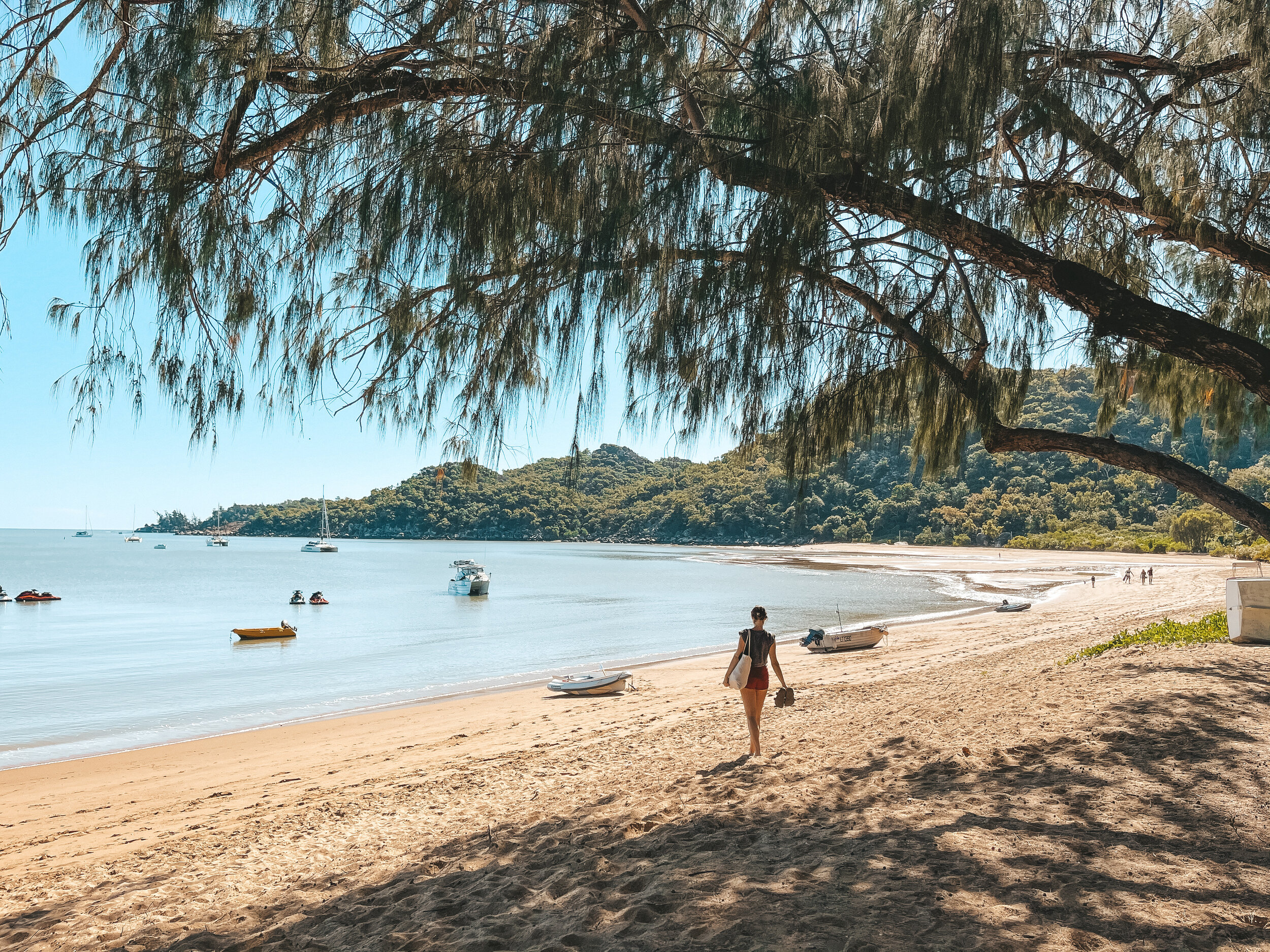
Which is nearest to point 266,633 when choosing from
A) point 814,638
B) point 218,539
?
point 814,638

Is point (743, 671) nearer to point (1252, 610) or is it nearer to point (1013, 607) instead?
point (1252, 610)

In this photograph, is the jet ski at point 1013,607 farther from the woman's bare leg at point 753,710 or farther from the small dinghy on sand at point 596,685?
the woman's bare leg at point 753,710

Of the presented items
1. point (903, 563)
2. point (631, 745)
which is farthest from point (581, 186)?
point (903, 563)

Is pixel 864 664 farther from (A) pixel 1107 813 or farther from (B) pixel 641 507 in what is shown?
(B) pixel 641 507

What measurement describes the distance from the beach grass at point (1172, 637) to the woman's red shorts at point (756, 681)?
469 cm

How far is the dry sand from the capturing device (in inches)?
119

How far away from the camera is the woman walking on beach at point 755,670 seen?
21.0 ft

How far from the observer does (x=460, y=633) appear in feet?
84.5

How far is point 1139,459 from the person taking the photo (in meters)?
3.86

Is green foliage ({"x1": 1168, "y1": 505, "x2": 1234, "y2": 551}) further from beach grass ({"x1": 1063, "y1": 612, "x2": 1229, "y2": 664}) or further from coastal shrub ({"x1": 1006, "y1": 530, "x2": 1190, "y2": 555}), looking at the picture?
beach grass ({"x1": 1063, "y1": 612, "x2": 1229, "y2": 664})

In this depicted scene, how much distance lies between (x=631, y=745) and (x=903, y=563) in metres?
53.6

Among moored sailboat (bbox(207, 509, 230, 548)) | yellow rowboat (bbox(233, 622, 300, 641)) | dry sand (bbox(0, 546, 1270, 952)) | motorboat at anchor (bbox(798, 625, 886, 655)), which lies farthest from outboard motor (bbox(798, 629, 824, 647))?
moored sailboat (bbox(207, 509, 230, 548))

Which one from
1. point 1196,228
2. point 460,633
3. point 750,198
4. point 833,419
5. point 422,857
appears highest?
point 1196,228

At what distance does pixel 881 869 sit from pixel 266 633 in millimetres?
23996
